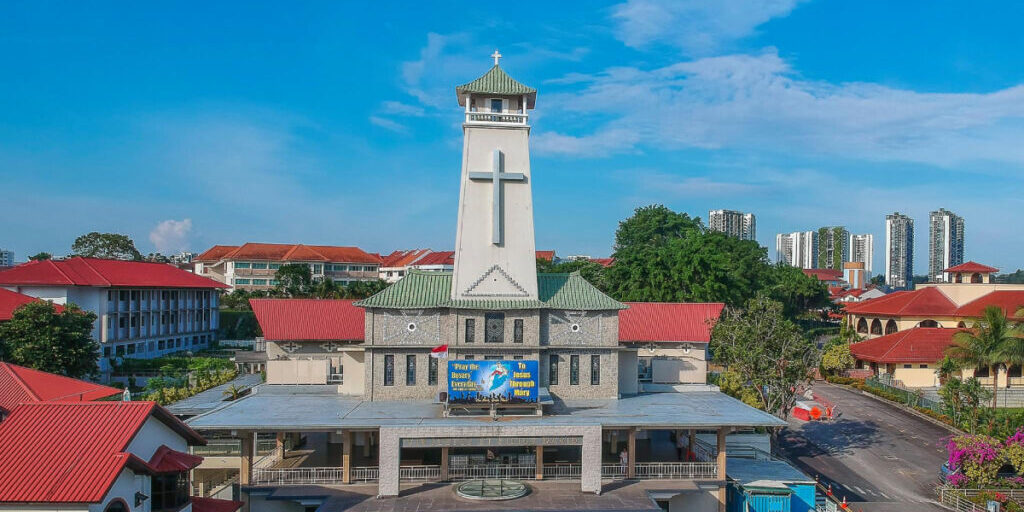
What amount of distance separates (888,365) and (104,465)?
49224 mm

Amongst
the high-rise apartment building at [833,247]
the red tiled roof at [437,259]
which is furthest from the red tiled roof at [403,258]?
the high-rise apartment building at [833,247]

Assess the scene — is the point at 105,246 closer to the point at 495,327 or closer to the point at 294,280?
the point at 294,280

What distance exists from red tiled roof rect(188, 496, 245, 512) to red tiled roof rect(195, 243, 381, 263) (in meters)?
67.8

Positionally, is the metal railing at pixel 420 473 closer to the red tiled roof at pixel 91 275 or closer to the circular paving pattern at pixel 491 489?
the circular paving pattern at pixel 491 489

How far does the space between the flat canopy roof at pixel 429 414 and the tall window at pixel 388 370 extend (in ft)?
2.71

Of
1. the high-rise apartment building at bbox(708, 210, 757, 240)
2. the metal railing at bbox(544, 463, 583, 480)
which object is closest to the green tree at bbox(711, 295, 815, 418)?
the metal railing at bbox(544, 463, 583, 480)

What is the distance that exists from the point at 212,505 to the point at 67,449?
5.30 meters

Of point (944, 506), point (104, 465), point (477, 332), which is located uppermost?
point (477, 332)

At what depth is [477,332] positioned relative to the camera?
29.8m

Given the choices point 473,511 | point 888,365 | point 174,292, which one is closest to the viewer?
point 473,511

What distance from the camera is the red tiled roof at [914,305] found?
5578 cm

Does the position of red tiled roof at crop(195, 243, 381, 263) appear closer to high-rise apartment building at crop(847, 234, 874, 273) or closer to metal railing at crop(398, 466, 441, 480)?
metal railing at crop(398, 466, 441, 480)

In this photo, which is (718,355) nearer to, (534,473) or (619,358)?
(619,358)

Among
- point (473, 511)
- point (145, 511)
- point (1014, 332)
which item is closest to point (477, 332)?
point (473, 511)
